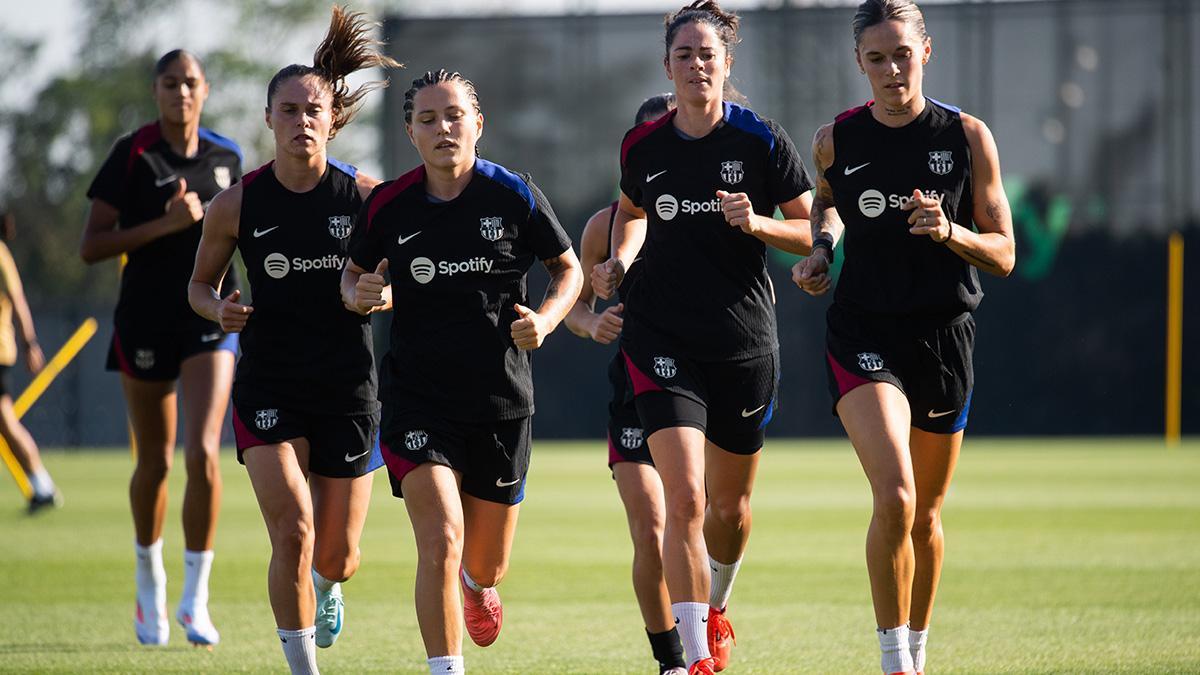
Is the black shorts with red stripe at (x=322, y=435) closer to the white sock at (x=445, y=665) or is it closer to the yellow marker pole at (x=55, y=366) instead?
the white sock at (x=445, y=665)

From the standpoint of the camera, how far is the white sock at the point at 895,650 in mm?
5703

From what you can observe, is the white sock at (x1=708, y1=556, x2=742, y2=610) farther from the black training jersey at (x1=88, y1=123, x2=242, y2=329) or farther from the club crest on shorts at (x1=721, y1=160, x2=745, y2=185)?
the black training jersey at (x1=88, y1=123, x2=242, y2=329)

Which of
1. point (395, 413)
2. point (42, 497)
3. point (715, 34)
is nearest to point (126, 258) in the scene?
point (395, 413)

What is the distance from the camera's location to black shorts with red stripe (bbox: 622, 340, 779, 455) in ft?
20.1

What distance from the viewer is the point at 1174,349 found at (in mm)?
26703

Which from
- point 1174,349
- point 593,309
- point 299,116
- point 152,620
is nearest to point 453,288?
point 299,116

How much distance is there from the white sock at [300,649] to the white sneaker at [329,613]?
942 millimetres

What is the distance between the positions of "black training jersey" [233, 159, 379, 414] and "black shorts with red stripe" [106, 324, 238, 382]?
1.53m

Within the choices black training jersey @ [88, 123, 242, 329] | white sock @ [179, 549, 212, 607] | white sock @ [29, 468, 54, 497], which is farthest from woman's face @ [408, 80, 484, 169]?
white sock @ [29, 468, 54, 497]

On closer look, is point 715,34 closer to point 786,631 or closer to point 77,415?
→ point 786,631

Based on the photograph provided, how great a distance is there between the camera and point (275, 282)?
6227 mm

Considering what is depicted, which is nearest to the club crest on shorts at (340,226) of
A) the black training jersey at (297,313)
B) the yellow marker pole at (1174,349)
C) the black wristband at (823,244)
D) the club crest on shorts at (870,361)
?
the black training jersey at (297,313)

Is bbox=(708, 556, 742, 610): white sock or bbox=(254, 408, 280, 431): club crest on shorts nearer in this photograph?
bbox=(254, 408, 280, 431): club crest on shorts

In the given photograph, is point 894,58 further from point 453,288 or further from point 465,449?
point 465,449
